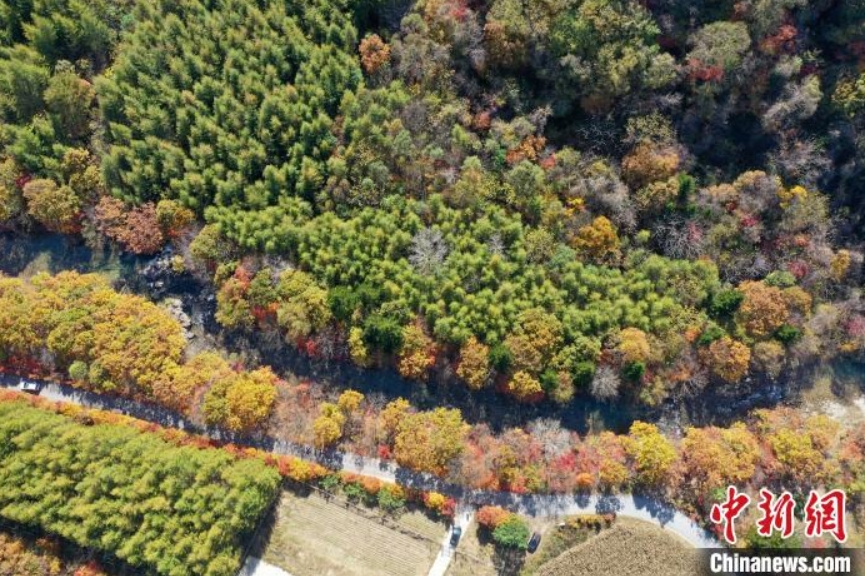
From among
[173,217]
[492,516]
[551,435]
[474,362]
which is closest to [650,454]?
[551,435]

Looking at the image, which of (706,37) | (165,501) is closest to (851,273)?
A: (706,37)

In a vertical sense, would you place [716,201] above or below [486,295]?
above

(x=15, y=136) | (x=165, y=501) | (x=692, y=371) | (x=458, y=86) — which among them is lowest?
(x=165, y=501)

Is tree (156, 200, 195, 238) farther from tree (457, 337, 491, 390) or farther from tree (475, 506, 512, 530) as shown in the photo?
tree (475, 506, 512, 530)

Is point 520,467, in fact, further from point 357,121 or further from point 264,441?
point 357,121

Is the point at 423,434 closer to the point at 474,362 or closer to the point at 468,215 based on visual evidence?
the point at 474,362

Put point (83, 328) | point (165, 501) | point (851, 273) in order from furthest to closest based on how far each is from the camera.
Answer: point (851, 273) < point (83, 328) < point (165, 501)

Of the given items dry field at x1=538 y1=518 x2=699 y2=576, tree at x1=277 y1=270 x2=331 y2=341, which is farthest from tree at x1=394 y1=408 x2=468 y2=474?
dry field at x1=538 y1=518 x2=699 y2=576
